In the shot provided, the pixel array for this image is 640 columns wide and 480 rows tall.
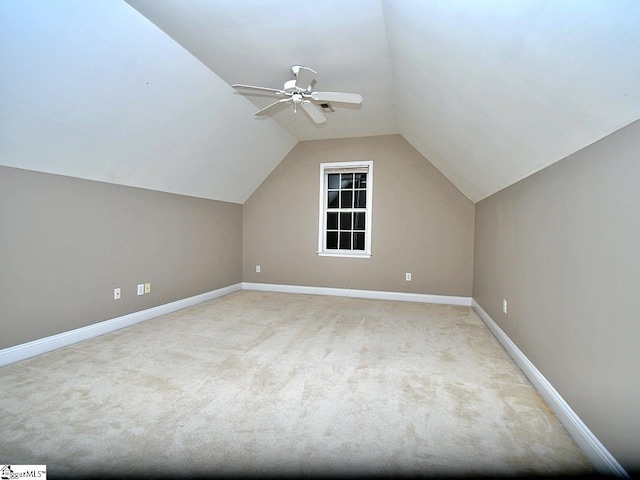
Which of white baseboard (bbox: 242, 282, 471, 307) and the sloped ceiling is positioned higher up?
the sloped ceiling

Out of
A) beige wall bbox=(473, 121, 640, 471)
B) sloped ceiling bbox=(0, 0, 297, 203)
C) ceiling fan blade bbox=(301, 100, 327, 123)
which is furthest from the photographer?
ceiling fan blade bbox=(301, 100, 327, 123)

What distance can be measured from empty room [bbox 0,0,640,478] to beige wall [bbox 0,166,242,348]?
20mm

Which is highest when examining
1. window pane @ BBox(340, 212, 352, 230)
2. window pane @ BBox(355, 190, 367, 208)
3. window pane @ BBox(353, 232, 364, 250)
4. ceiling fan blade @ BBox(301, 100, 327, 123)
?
ceiling fan blade @ BBox(301, 100, 327, 123)

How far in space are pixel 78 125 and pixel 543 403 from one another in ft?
12.6

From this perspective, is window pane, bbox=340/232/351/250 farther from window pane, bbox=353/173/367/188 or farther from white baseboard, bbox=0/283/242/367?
white baseboard, bbox=0/283/242/367

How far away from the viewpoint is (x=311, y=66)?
9.40 feet

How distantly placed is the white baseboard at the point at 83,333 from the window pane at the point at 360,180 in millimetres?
2945

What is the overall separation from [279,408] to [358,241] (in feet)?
11.6

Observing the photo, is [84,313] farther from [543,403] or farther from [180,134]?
[543,403]

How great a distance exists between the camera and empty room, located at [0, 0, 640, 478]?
1.44m

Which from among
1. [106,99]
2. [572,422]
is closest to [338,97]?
[106,99]

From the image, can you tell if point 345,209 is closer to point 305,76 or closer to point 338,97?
point 305,76

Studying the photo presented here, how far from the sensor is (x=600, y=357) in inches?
58.6

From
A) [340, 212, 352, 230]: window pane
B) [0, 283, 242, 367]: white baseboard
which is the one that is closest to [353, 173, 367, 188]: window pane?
[340, 212, 352, 230]: window pane
